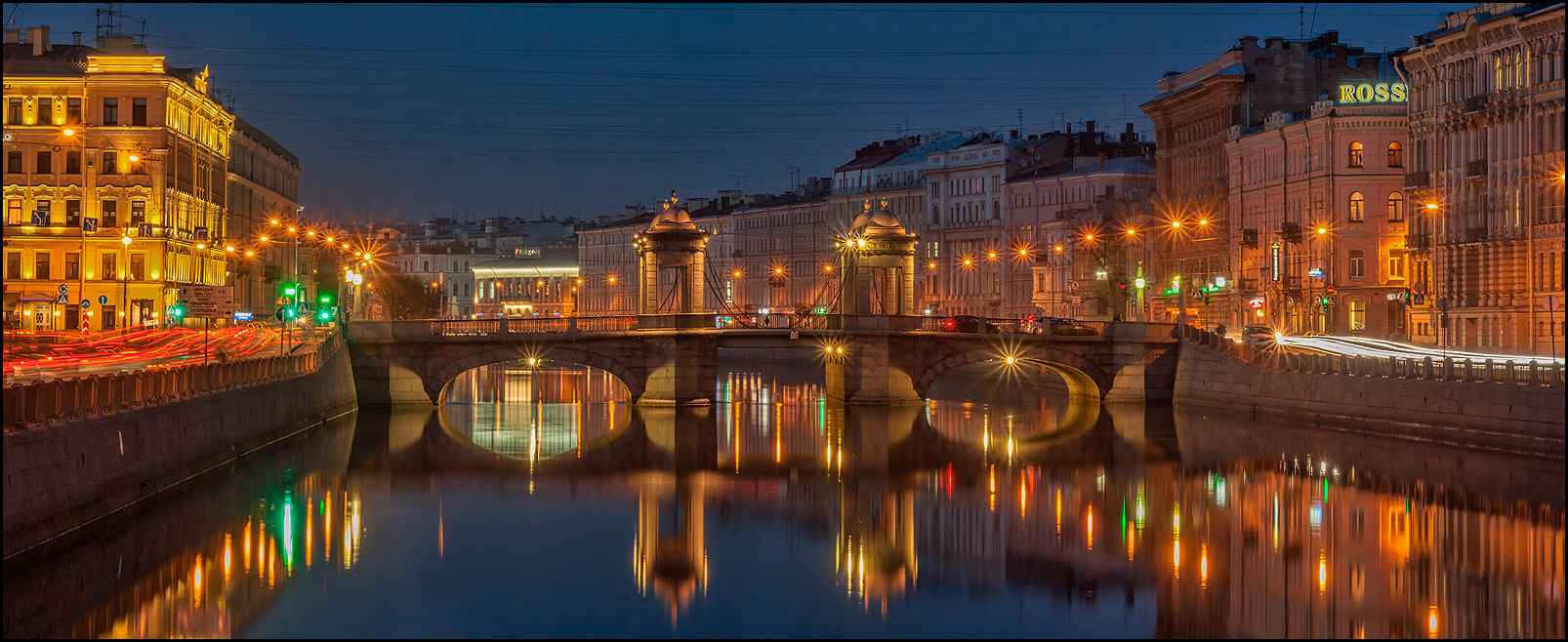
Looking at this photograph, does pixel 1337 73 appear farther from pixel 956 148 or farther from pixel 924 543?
pixel 924 543

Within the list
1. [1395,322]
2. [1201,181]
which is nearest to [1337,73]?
[1201,181]

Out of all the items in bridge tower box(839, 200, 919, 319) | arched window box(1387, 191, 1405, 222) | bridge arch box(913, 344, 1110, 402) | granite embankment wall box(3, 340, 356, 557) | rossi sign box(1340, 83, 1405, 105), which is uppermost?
rossi sign box(1340, 83, 1405, 105)

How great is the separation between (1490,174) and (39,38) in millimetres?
72010

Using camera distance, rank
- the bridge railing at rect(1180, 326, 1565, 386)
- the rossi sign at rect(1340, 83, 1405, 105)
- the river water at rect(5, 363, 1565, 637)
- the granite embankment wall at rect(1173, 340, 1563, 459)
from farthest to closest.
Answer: the rossi sign at rect(1340, 83, 1405, 105) < the bridge railing at rect(1180, 326, 1565, 386) < the granite embankment wall at rect(1173, 340, 1563, 459) < the river water at rect(5, 363, 1565, 637)

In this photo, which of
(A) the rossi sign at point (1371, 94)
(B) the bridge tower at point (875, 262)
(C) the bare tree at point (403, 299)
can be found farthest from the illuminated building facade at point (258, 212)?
(A) the rossi sign at point (1371, 94)

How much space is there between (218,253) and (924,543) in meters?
74.9

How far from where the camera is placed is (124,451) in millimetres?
42594

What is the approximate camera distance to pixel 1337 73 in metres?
108

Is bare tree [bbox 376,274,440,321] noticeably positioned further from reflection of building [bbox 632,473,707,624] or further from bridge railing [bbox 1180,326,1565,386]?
reflection of building [bbox 632,473,707,624]

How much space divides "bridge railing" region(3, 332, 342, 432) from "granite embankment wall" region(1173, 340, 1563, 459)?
3382 centimetres

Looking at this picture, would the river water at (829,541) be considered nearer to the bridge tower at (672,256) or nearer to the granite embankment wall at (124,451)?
the granite embankment wall at (124,451)

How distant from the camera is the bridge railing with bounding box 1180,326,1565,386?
5375cm

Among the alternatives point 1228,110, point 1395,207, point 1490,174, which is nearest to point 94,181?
point 1228,110

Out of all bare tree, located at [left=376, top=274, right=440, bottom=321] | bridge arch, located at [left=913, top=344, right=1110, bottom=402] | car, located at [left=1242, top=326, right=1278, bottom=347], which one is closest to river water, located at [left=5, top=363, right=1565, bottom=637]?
car, located at [left=1242, top=326, right=1278, bottom=347]
